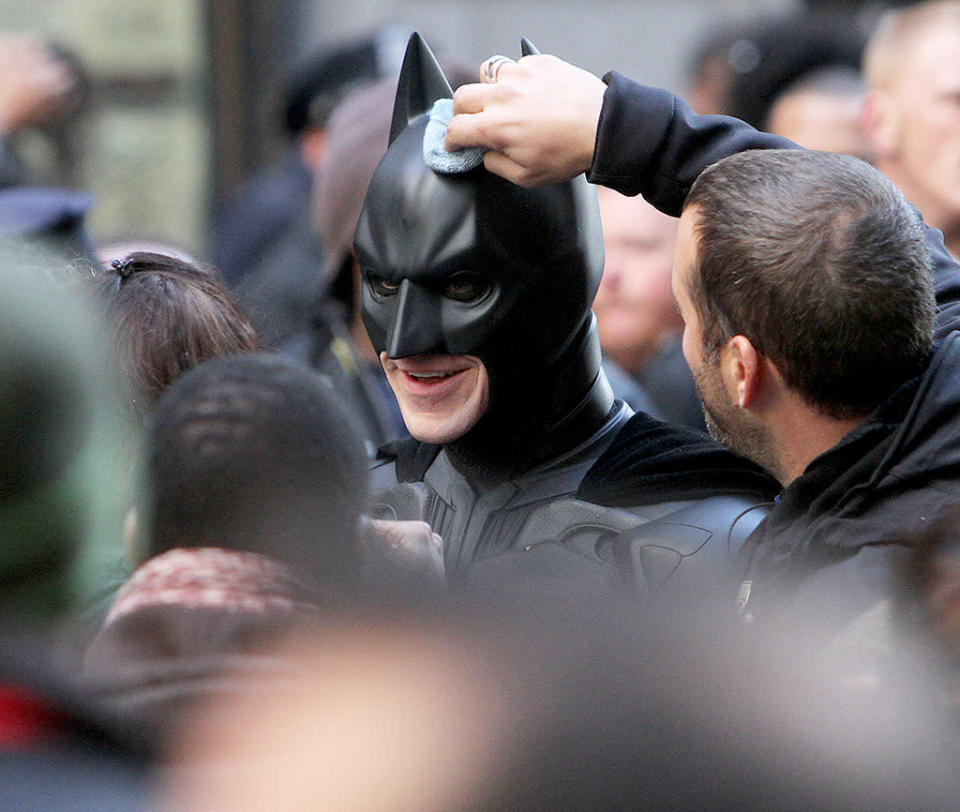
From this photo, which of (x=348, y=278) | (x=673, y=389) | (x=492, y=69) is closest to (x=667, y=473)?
(x=492, y=69)

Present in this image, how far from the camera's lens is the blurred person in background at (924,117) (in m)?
2.93

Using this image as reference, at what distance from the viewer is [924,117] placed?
3.00m

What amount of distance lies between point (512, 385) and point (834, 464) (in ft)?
1.52

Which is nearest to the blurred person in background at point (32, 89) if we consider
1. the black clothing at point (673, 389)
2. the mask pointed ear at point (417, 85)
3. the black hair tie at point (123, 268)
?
the black clothing at point (673, 389)

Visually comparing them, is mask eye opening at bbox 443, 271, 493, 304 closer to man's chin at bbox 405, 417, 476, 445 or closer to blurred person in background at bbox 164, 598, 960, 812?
man's chin at bbox 405, 417, 476, 445

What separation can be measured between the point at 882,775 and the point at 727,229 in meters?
0.88

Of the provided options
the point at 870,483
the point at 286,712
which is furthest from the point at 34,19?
the point at 286,712

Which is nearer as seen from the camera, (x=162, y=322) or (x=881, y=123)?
(x=162, y=322)

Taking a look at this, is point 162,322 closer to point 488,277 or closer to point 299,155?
point 488,277

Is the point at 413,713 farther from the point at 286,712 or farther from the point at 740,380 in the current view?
the point at 740,380

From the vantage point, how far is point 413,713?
89cm

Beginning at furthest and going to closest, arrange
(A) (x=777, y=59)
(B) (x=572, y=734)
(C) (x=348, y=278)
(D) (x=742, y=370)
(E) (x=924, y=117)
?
(A) (x=777, y=59) < (C) (x=348, y=278) < (E) (x=924, y=117) < (D) (x=742, y=370) < (B) (x=572, y=734)

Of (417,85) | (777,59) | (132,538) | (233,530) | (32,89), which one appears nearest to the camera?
(233,530)

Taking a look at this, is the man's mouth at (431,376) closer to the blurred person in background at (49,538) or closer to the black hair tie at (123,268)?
the black hair tie at (123,268)
